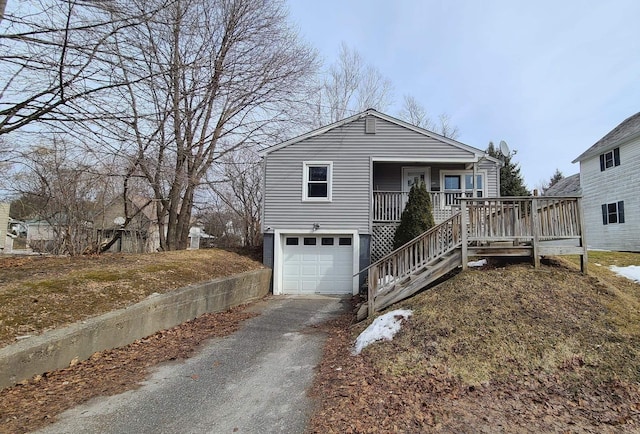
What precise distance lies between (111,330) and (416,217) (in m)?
8.28

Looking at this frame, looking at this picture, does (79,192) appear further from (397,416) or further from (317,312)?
(397,416)

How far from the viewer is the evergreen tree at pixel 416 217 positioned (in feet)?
35.0

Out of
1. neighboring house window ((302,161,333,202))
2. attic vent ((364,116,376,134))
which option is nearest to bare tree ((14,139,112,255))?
neighboring house window ((302,161,333,202))

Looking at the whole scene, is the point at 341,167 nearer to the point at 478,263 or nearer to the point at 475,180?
the point at 475,180

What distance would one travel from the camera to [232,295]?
377 inches

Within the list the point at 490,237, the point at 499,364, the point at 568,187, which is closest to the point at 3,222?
the point at 490,237

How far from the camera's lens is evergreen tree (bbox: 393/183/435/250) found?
10.7m

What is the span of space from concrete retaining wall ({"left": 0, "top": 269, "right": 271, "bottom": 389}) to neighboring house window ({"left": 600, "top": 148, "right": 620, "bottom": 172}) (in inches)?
683

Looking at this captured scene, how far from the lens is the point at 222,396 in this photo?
13.8 feet

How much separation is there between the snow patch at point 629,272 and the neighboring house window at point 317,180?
8035mm

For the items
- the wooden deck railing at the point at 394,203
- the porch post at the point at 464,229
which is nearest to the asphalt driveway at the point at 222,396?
the porch post at the point at 464,229

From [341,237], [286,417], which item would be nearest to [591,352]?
[286,417]

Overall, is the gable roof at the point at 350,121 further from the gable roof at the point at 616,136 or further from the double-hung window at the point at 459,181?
the gable roof at the point at 616,136

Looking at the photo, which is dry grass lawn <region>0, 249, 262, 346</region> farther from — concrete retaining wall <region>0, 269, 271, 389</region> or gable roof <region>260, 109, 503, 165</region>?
gable roof <region>260, 109, 503, 165</region>
